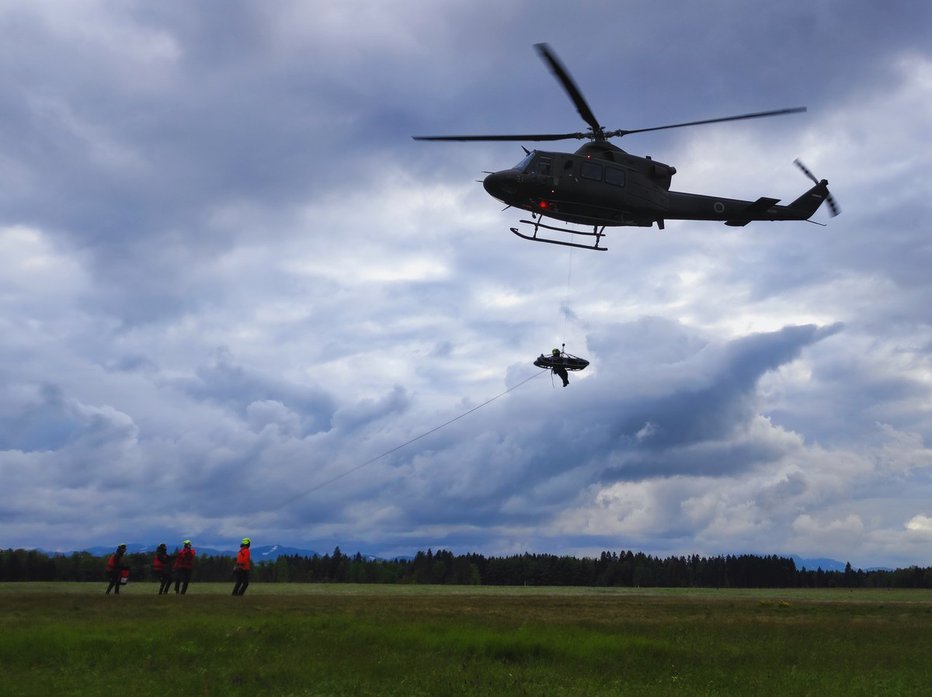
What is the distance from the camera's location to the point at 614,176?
42.2m

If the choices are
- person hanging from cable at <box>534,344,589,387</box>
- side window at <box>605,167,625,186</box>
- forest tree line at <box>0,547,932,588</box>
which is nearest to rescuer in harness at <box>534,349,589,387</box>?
person hanging from cable at <box>534,344,589,387</box>

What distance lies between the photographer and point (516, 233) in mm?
40562

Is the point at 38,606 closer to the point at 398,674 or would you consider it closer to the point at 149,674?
the point at 149,674

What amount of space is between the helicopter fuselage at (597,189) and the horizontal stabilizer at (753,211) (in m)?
1.97

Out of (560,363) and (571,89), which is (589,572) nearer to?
(560,363)

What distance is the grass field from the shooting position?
17.4 meters

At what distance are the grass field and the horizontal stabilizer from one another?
24624mm

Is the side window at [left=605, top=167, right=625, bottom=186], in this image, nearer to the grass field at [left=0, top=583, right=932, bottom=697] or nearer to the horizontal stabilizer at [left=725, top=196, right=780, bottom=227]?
the horizontal stabilizer at [left=725, top=196, right=780, bottom=227]

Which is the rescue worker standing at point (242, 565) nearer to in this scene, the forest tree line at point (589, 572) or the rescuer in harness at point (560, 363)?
the rescuer in harness at point (560, 363)

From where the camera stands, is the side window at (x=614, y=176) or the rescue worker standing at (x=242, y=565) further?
the side window at (x=614, y=176)

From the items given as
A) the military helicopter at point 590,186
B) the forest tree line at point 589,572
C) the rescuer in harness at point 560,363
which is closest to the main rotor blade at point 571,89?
the military helicopter at point 590,186

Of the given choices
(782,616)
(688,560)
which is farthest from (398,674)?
(688,560)

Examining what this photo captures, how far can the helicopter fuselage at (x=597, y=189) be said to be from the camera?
4084 centimetres

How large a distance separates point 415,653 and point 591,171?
2787 centimetres
